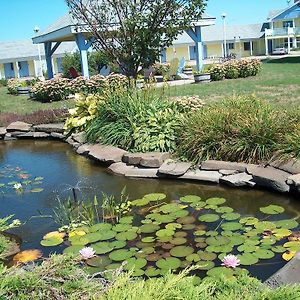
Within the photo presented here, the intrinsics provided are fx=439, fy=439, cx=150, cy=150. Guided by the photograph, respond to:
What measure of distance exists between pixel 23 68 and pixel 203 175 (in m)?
41.2

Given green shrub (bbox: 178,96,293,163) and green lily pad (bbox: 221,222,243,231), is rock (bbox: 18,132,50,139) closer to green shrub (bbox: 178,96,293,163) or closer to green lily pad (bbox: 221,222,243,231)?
green shrub (bbox: 178,96,293,163)

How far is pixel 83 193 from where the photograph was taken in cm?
614

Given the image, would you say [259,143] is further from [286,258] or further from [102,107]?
[102,107]

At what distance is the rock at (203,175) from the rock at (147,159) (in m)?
0.57

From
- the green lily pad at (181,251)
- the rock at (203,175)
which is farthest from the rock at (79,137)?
the green lily pad at (181,251)

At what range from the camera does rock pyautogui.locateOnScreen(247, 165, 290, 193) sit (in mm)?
5449

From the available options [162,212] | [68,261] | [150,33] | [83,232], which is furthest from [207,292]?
[150,33]

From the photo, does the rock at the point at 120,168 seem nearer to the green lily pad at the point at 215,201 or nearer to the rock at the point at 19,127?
the green lily pad at the point at 215,201

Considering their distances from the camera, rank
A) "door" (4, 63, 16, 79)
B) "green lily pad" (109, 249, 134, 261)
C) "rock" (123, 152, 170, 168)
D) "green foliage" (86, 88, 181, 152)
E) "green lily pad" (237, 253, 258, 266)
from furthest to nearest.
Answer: "door" (4, 63, 16, 79)
"green foliage" (86, 88, 181, 152)
"rock" (123, 152, 170, 168)
"green lily pad" (109, 249, 134, 261)
"green lily pad" (237, 253, 258, 266)

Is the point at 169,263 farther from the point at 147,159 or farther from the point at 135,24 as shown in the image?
the point at 135,24

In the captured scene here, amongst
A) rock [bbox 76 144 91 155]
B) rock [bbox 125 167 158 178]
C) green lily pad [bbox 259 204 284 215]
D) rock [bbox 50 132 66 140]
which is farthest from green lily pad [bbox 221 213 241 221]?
rock [bbox 50 132 66 140]

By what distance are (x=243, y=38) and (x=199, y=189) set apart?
4925 centimetres

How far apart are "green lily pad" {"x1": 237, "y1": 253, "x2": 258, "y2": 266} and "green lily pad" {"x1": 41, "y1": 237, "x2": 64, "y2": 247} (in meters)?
1.80

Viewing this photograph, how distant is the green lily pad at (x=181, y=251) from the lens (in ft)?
13.0
